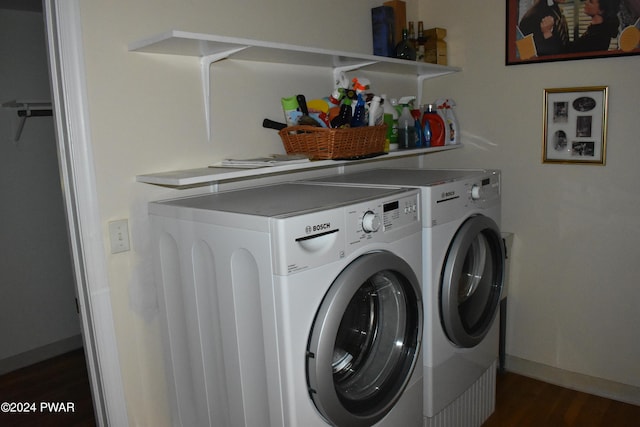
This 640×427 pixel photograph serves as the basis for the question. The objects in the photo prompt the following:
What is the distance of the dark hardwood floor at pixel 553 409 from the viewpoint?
232 cm

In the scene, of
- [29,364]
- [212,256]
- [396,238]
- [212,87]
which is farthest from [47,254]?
[396,238]

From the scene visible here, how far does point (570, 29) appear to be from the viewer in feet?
7.93

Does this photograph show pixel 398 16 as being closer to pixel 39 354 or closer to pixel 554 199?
pixel 554 199

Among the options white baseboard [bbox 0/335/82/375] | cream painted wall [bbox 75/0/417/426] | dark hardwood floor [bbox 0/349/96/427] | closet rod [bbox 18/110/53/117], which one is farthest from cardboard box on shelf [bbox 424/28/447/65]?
white baseboard [bbox 0/335/82/375]

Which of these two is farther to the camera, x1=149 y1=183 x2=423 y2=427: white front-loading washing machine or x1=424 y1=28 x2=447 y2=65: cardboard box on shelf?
x1=424 y1=28 x2=447 y2=65: cardboard box on shelf

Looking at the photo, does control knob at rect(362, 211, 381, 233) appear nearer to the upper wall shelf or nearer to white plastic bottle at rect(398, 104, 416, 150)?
the upper wall shelf

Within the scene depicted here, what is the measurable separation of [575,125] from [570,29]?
466mm

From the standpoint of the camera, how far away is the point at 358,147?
2016mm

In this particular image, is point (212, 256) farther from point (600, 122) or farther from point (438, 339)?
point (600, 122)

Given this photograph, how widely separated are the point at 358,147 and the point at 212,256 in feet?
2.71

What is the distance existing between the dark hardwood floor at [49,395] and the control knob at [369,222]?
1853 mm

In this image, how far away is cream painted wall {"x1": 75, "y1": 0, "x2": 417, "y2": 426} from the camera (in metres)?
1.58

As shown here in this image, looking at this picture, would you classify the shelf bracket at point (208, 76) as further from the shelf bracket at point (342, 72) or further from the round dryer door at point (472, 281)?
the round dryer door at point (472, 281)

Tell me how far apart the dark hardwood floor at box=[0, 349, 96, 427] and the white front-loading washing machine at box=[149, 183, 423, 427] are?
1128 mm
